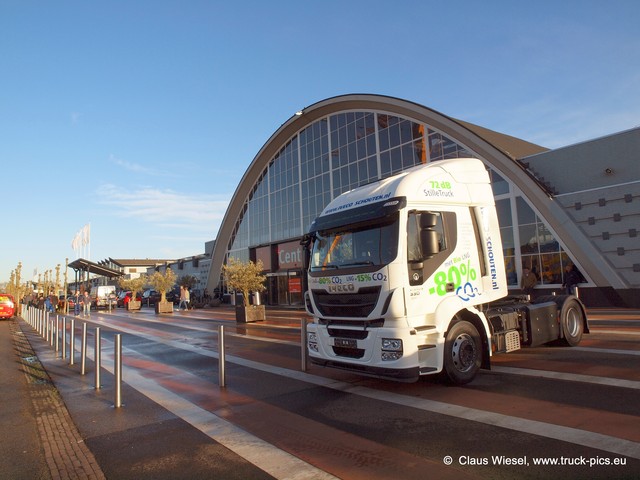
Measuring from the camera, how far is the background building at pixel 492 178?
1911cm

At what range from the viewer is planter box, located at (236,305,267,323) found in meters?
20.6

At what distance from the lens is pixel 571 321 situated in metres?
9.67

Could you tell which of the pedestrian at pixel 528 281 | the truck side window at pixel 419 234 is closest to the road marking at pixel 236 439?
the truck side window at pixel 419 234

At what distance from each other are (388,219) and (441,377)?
101 inches

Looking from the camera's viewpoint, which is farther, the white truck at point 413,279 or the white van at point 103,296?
the white van at point 103,296

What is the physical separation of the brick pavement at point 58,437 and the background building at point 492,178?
16.3 feet

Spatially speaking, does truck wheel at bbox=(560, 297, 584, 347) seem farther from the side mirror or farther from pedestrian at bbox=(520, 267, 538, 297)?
pedestrian at bbox=(520, 267, 538, 297)

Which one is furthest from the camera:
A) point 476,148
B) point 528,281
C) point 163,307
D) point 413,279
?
point 163,307

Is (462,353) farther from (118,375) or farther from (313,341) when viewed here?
(118,375)

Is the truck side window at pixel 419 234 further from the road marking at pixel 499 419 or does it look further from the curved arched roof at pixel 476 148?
the curved arched roof at pixel 476 148

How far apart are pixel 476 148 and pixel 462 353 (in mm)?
18936

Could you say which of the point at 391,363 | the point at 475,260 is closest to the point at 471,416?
the point at 391,363

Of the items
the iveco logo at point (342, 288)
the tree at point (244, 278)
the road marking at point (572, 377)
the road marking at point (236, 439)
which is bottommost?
the road marking at point (236, 439)

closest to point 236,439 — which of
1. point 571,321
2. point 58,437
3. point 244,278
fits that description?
A: point 58,437
